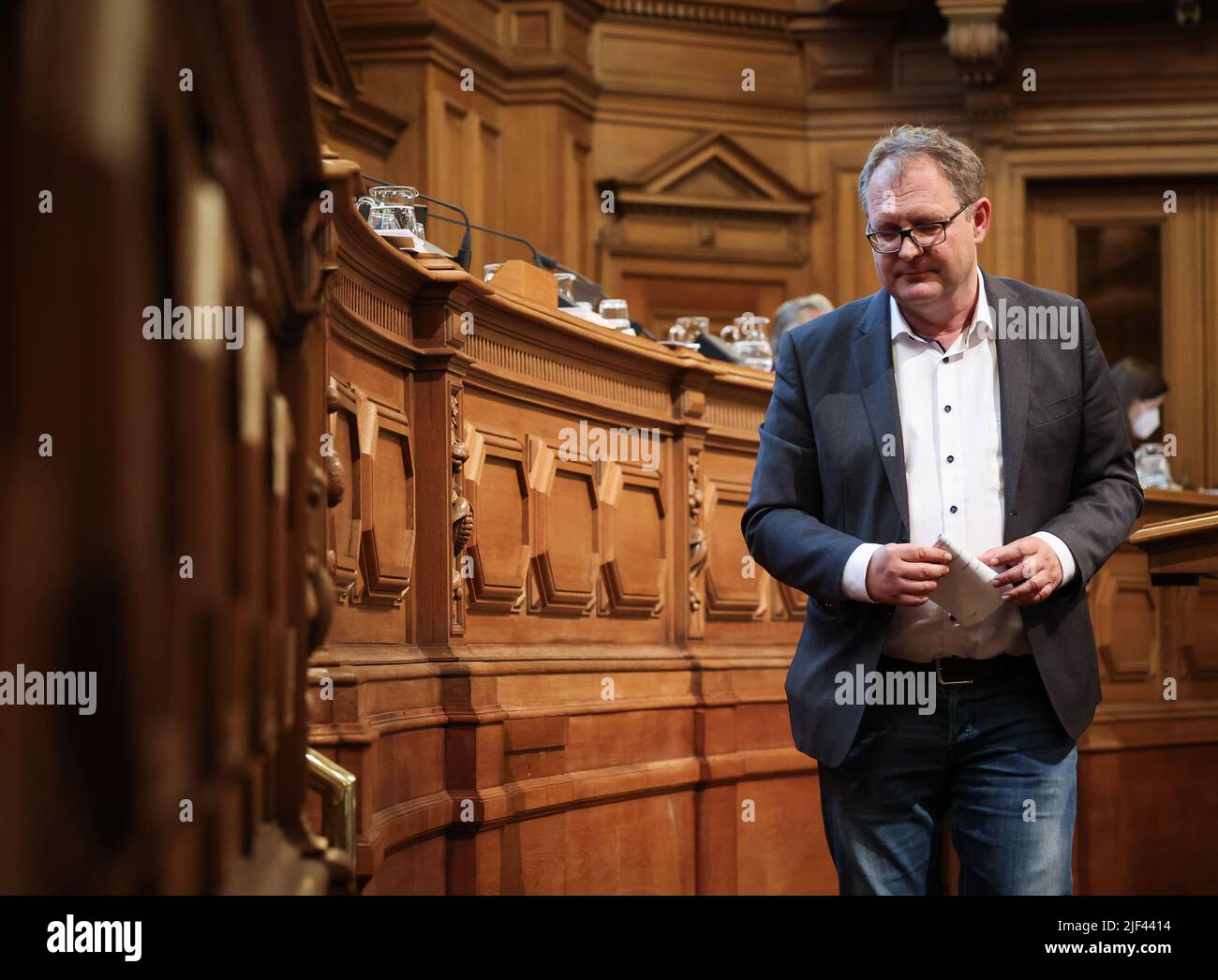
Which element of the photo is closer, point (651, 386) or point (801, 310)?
point (651, 386)

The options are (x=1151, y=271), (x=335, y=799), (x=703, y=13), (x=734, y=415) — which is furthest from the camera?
(x=1151, y=271)

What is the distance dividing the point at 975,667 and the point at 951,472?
274mm

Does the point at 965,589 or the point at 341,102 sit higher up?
the point at 341,102

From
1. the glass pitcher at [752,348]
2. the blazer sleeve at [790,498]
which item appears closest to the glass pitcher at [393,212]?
the blazer sleeve at [790,498]

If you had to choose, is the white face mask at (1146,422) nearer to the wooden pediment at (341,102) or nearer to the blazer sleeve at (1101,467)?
the wooden pediment at (341,102)

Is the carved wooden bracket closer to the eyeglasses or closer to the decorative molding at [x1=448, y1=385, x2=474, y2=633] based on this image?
the decorative molding at [x1=448, y1=385, x2=474, y2=633]

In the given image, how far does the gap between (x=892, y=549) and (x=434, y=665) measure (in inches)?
52.2

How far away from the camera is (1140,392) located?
7051mm

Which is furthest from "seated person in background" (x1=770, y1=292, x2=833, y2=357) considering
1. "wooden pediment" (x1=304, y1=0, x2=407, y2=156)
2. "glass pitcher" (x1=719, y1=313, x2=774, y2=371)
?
"wooden pediment" (x1=304, y1=0, x2=407, y2=156)

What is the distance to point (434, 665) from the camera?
312 centimetres

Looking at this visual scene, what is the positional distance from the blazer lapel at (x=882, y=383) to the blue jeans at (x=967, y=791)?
0.25 m

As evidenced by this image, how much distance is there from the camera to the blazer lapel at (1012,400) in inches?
86.4

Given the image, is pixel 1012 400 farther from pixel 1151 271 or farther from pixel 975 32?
pixel 1151 271

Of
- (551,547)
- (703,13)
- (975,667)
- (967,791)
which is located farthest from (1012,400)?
(703,13)
